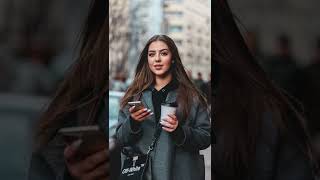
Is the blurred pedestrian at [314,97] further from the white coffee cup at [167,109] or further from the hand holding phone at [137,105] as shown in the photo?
the hand holding phone at [137,105]

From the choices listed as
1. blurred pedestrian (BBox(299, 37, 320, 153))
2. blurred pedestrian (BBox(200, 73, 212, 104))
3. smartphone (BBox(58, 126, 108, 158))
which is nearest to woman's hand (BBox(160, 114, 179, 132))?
blurred pedestrian (BBox(200, 73, 212, 104))

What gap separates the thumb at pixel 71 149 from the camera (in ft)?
18.2

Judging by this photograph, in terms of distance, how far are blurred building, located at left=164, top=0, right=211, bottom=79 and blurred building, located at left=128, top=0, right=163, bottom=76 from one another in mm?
64

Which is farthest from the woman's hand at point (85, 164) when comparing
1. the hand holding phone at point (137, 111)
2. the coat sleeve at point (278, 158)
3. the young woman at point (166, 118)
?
the coat sleeve at point (278, 158)

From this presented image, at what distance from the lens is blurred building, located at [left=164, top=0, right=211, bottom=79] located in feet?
16.9

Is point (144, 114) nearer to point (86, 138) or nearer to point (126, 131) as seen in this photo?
point (126, 131)

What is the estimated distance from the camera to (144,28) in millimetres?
5215

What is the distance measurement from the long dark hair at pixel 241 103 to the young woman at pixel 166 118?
0.19 meters

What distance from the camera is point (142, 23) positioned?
17.1 feet

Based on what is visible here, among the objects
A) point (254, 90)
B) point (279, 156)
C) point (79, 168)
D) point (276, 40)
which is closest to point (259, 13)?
point (276, 40)

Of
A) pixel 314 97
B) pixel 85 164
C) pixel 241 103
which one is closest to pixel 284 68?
pixel 314 97

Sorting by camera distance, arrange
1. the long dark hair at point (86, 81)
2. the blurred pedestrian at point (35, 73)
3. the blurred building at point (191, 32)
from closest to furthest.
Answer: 1. the blurred building at point (191, 32)
2. the long dark hair at point (86, 81)
3. the blurred pedestrian at point (35, 73)

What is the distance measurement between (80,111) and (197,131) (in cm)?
99

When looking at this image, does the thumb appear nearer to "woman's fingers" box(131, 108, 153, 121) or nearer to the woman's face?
"woman's fingers" box(131, 108, 153, 121)
